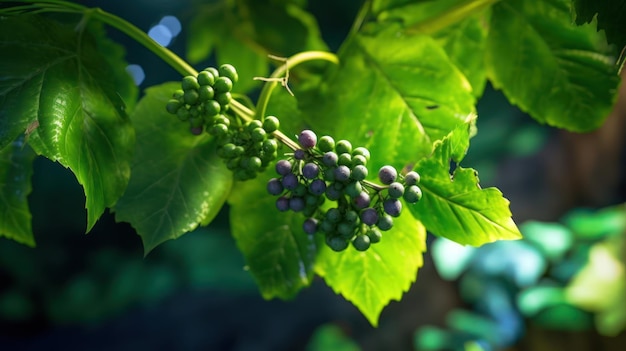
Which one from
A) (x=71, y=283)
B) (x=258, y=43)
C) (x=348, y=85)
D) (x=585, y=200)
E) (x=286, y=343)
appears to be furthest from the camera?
(x=71, y=283)

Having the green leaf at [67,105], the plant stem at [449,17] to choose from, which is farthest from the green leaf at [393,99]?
the green leaf at [67,105]

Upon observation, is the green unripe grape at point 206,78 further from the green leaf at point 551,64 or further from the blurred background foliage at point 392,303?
the blurred background foliage at point 392,303

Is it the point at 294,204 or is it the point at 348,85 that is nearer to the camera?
the point at 294,204

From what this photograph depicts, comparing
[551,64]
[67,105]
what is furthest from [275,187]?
[551,64]

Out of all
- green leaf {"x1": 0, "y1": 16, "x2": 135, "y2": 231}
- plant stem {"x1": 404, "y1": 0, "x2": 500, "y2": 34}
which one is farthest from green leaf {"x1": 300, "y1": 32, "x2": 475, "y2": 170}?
green leaf {"x1": 0, "y1": 16, "x2": 135, "y2": 231}

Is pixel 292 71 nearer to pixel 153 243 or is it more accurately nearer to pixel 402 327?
pixel 153 243

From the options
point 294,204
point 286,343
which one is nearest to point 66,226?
point 286,343

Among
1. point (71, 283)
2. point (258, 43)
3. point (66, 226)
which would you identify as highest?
point (258, 43)
